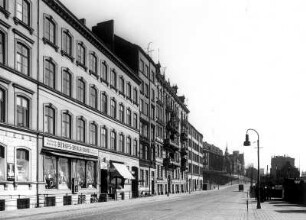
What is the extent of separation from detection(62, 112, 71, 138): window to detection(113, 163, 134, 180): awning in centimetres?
1115

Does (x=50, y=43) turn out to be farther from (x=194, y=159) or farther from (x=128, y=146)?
(x=194, y=159)

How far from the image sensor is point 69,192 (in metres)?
35.6

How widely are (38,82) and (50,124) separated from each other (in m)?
3.87

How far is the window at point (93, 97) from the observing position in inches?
1649

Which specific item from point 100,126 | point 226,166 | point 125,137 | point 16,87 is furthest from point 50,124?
→ point 226,166

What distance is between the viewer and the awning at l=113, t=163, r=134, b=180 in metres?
46.6

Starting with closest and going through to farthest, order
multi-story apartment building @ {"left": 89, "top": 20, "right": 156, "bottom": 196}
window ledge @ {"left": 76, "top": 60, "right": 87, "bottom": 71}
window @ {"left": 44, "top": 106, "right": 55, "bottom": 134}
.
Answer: window @ {"left": 44, "top": 106, "right": 55, "bottom": 134}, window ledge @ {"left": 76, "top": 60, "right": 87, "bottom": 71}, multi-story apartment building @ {"left": 89, "top": 20, "right": 156, "bottom": 196}

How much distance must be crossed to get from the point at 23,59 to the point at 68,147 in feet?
30.0

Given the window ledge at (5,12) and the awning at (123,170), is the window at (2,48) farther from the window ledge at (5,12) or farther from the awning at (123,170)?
the awning at (123,170)

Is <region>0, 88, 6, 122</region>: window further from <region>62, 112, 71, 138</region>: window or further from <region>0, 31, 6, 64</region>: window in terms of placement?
<region>62, 112, 71, 138</region>: window

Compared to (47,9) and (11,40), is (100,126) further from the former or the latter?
(11,40)

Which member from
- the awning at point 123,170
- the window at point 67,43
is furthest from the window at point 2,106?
the awning at point 123,170

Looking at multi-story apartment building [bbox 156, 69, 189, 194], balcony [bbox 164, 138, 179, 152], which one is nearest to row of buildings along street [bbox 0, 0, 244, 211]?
multi-story apartment building [bbox 156, 69, 189, 194]

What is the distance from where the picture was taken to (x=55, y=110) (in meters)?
33.8
